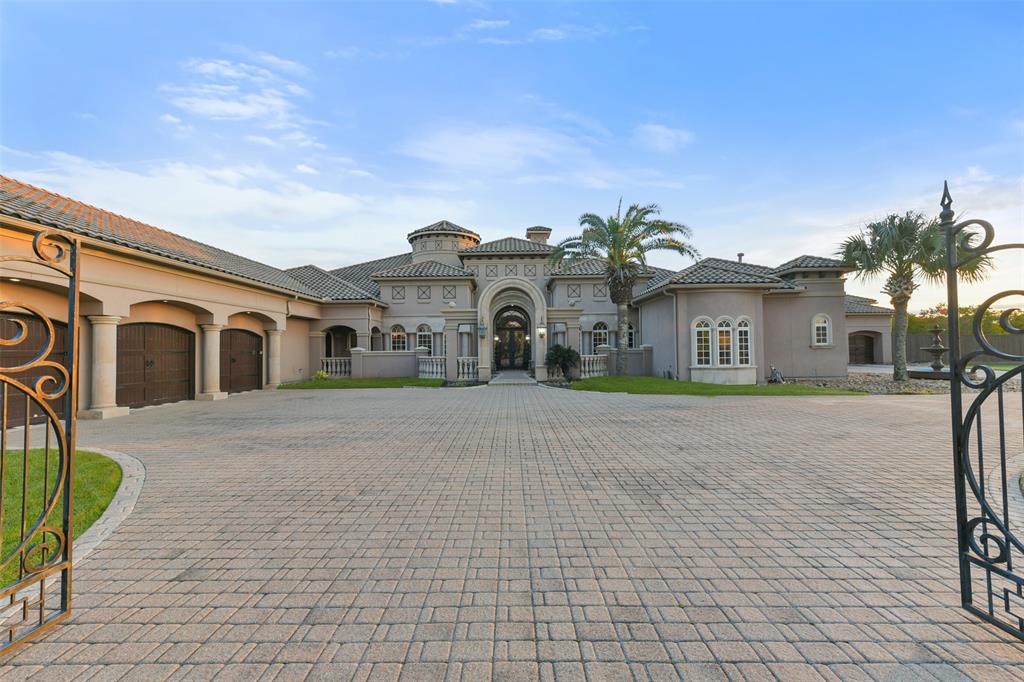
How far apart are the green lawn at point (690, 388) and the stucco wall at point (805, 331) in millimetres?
5304

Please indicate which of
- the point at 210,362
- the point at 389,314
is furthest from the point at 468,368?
the point at 210,362

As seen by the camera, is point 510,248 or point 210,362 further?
point 510,248

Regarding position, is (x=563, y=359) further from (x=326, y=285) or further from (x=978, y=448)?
(x=978, y=448)

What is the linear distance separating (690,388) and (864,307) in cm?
2622

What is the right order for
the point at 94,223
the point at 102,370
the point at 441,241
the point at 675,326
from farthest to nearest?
the point at 441,241
the point at 675,326
the point at 94,223
the point at 102,370

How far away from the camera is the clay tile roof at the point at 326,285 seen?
25344mm

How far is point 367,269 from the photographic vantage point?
3459cm

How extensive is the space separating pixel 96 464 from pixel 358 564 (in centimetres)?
600

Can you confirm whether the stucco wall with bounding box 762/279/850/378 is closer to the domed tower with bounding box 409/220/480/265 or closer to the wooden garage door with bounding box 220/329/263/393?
the domed tower with bounding box 409/220/480/265

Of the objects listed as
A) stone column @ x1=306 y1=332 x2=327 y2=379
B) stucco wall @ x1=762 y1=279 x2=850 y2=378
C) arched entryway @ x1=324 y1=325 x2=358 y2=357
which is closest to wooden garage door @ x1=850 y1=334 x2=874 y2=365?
stucco wall @ x1=762 y1=279 x2=850 y2=378

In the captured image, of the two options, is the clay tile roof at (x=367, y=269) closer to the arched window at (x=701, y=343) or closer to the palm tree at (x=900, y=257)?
the arched window at (x=701, y=343)

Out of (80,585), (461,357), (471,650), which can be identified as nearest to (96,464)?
(80,585)

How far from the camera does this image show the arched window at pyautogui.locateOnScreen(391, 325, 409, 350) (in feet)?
93.0

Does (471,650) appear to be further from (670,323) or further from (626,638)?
(670,323)
